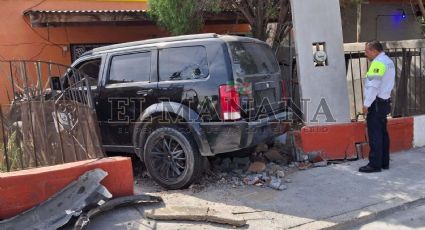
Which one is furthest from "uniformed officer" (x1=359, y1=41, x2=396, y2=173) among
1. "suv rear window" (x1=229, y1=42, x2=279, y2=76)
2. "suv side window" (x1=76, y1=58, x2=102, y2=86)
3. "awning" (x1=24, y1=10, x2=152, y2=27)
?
"awning" (x1=24, y1=10, x2=152, y2=27)

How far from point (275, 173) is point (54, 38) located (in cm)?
651

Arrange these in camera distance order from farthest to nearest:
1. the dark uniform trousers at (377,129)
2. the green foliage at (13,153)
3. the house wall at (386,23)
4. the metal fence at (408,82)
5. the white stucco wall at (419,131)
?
1. the house wall at (386,23)
2. the metal fence at (408,82)
3. the white stucco wall at (419,131)
4. the dark uniform trousers at (377,129)
5. the green foliage at (13,153)

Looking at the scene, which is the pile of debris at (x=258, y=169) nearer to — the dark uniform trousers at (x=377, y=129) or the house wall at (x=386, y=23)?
the dark uniform trousers at (x=377, y=129)

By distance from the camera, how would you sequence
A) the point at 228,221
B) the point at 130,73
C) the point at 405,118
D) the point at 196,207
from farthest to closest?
1. the point at 405,118
2. the point at 130,73
3. the point at 196,207
4. the point at 228,221

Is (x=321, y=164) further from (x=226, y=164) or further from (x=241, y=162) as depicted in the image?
(x=226, y=164)

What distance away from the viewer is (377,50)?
21.7 feet

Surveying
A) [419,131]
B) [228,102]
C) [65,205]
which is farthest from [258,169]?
[419,131]

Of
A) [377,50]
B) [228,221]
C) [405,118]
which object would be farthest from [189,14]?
[228,221]

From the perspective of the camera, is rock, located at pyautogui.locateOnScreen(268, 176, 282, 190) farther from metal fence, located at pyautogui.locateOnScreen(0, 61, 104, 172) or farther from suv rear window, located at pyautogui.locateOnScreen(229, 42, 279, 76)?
metal fence, located at pyautogui.locateOnScreen(0, 61, 104, 172)

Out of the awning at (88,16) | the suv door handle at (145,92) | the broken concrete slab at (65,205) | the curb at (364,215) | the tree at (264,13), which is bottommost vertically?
the curb at (364,215)

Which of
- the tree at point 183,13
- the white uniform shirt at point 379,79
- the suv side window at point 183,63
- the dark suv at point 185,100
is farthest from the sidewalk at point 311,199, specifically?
the tree at point 183,13

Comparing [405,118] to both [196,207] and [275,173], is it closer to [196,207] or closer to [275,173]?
[275,173]

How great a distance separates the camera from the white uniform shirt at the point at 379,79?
254 inches

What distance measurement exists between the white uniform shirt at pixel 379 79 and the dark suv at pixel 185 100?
1163mm
